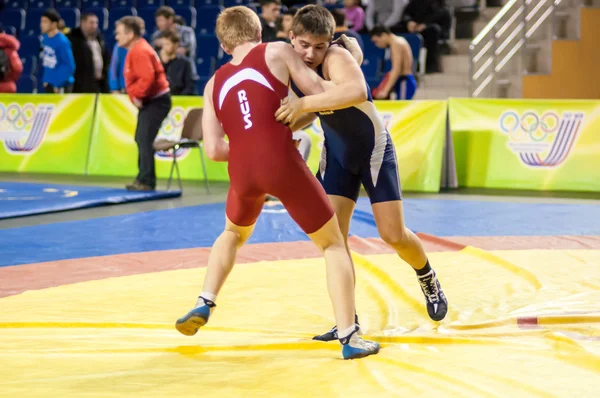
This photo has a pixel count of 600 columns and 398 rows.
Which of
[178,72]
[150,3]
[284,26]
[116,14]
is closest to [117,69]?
[178,72]

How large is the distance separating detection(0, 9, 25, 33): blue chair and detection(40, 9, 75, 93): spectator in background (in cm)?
351

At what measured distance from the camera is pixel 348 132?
4039mm

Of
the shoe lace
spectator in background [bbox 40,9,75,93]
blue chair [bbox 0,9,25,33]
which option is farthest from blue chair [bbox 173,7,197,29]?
the shoe lace

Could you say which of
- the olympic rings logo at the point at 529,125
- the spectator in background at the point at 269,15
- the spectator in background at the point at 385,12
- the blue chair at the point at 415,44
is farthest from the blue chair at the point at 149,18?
the olympic rings logo at the point at 529,125

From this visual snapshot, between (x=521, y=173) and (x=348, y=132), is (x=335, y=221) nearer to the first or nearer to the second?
(x=348, y=132)

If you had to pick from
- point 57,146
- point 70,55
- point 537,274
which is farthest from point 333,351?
point 70,55

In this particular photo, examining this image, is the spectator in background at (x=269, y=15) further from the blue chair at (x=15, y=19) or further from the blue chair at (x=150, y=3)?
the blue chair at (x=15, y=19)

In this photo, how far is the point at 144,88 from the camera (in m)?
9.59

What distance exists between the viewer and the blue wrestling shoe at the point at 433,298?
426cm

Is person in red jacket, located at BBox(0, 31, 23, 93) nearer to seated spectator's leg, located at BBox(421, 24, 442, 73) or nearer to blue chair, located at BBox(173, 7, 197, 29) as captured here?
blue chair, located at BBox(173, 7, 197, 29)

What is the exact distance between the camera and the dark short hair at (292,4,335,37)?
3570 millimetres

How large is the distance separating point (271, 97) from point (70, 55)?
9813 mm

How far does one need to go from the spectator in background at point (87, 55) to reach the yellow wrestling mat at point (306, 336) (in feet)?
26.1

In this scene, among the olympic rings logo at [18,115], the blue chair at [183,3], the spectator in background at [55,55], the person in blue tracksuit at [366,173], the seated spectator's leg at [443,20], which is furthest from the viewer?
the blue chair at [183,3]
